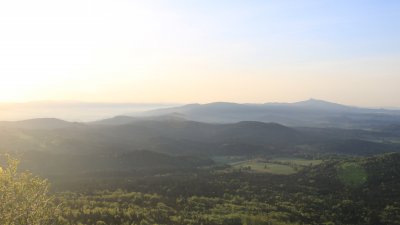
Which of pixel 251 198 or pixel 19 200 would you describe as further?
pixel 251 198

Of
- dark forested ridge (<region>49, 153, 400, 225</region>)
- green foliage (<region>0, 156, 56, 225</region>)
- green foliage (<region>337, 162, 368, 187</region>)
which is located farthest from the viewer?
green foliage (<region>337, 162, 368, 187</region>)

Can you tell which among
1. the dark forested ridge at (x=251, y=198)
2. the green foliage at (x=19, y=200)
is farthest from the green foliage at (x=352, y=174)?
the green foliage at (x=19, y=200)

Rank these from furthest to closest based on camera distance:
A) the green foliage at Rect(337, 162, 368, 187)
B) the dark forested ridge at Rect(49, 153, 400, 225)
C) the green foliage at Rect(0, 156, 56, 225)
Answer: the green foliage at Rect(337, 162, 368, 187)
the dark forested ridge at Rect(49, 153, 400, 225)
the green foliage at Rect(0, 156, 56, 225)

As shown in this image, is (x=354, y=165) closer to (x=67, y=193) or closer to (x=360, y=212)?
(x=360, y=212)

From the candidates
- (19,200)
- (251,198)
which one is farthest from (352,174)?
(19,200)

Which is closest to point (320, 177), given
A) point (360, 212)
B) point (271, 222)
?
point (360, 212)

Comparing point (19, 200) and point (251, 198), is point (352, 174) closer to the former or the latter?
point (251, 198)

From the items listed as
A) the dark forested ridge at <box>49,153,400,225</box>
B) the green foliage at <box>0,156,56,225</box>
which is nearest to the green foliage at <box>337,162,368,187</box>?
the dark forested ridge at <box>49,153,400,225</box>

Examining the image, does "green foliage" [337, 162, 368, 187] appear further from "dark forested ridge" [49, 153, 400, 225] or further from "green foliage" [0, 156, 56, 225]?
"green foliage" [0, 156, 56, 225]
